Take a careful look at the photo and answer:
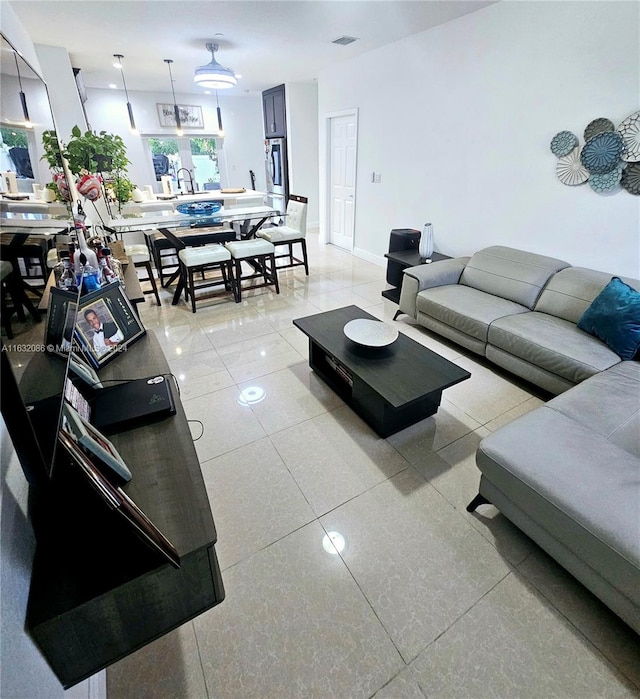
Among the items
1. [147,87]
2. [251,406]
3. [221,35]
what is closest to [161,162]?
[147,87]

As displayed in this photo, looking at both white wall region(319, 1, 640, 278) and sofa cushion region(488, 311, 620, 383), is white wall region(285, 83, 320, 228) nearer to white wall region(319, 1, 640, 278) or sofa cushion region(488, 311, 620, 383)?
white wall region(319, 1, 640, 278)

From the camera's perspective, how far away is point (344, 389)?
255 centimetres

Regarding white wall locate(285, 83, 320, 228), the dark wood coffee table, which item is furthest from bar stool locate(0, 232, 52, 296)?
white wall locate(285, 83, 320, 228)

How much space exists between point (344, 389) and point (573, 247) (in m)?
2.35

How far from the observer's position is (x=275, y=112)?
7344 millimetres

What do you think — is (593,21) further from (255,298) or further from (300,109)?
(300,109)

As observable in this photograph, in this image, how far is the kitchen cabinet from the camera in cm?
700

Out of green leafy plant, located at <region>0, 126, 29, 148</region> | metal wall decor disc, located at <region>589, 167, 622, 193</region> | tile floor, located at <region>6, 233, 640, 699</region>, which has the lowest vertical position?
tile floor, located at <region>6, 233, 640, 699</region>

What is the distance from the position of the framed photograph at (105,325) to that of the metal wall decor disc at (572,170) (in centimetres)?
344

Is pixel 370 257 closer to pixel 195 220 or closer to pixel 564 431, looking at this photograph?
pixel 195 220

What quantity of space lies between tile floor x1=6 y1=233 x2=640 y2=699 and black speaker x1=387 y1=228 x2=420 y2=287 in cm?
208

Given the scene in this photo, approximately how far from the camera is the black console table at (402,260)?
3.90 metres

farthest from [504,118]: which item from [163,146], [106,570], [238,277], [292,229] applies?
[163,146]

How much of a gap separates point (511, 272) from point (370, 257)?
2.76 meters
